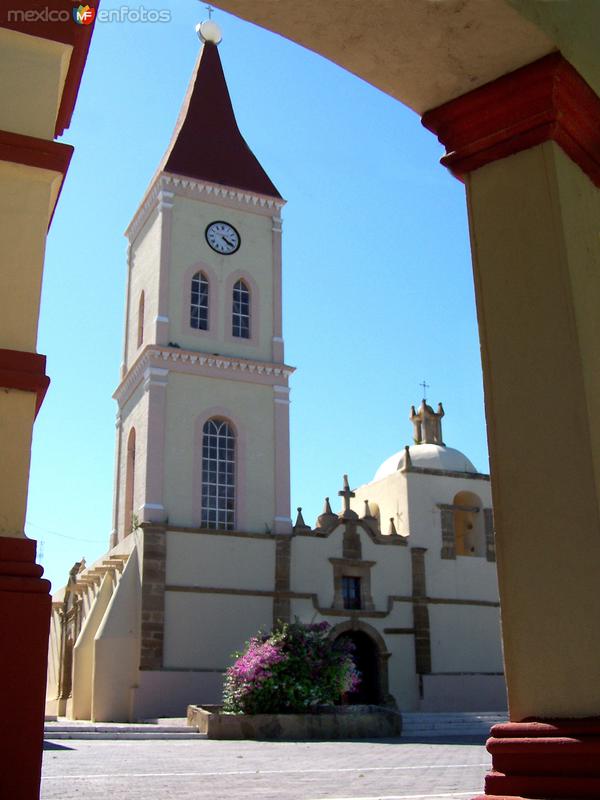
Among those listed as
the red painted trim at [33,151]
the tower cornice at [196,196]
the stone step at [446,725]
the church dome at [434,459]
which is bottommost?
the stone step at [446,725]

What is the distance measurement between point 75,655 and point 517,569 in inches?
926

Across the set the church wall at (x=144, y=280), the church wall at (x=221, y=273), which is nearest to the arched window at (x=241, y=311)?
the church wall at (x=221, y=273)

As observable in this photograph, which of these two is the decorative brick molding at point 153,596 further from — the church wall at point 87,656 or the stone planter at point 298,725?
the stone planter at point 298,725

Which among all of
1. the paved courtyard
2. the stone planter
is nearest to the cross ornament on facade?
the stone planter

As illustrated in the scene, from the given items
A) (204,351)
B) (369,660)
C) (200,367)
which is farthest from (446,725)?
(204,351)

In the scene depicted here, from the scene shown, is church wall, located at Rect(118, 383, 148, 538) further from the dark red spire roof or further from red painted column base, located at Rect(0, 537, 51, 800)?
red painted column base, located at Rect(0, 537, 51, 800)

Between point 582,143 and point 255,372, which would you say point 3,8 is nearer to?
point 582,143

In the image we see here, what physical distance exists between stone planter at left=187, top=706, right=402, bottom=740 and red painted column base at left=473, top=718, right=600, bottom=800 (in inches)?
546

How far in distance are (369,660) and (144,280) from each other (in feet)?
45.6

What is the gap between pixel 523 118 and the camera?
13.3ft

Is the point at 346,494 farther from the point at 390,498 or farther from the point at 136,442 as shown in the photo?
the point at 136,442

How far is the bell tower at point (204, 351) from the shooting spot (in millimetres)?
26328

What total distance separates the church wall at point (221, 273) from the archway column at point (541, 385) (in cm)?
2380

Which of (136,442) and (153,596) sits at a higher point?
(136,442)
